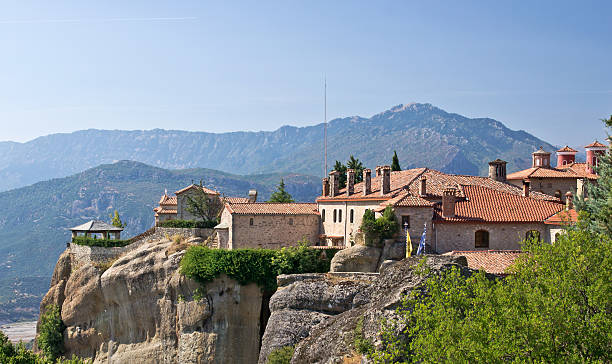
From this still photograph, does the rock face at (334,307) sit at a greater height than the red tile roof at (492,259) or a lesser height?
lesser

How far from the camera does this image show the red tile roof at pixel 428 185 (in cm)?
5900

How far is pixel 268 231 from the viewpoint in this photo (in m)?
64.1

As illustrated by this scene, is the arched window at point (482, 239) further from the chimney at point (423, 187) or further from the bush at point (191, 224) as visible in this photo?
the bush at point (191, 224)

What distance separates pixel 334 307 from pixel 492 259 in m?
11.9

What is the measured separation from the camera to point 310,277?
5034cm

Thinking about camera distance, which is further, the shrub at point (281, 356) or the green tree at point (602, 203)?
the shrub at point (281, 356)

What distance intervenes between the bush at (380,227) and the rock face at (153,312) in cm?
1105

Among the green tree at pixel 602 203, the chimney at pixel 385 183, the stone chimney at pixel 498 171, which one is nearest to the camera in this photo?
the green tree at pixel 602 203

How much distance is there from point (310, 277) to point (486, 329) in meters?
28.3

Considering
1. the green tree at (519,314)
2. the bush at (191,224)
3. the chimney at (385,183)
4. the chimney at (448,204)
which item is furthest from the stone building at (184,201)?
the green tree at (519,314)

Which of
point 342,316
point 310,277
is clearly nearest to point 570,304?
point 342,316

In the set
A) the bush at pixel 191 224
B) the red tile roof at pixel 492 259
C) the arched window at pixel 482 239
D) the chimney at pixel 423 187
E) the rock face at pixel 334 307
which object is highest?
the chimney at pixel 423 187

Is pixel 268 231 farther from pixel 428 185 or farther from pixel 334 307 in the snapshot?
pixel 334 307

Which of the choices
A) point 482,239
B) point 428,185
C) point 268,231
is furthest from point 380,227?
point 268,231
